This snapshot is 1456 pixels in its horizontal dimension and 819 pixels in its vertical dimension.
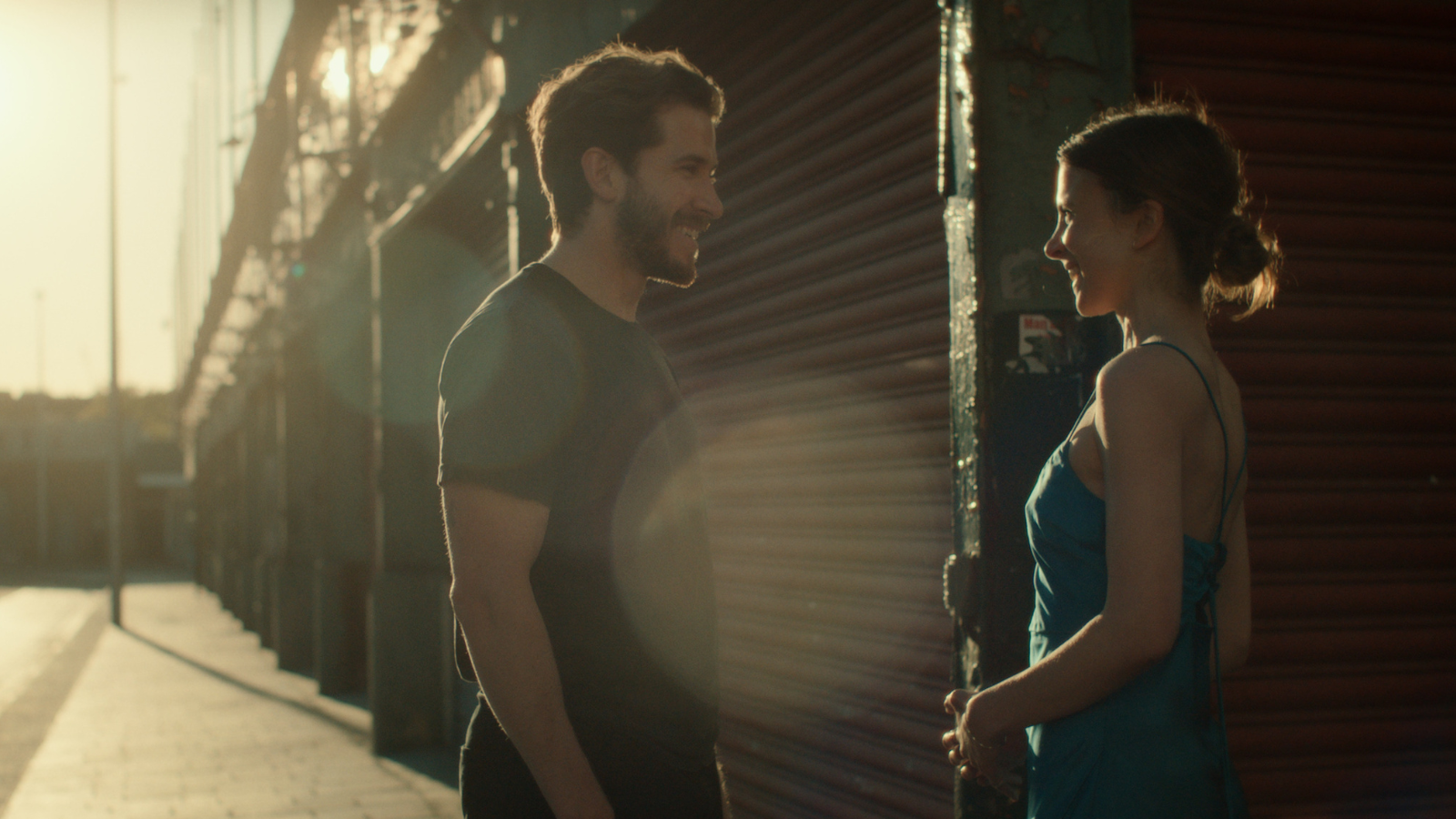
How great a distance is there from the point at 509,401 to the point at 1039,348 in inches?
69.2

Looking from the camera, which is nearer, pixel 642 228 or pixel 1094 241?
pixel 1094 241

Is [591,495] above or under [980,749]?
above

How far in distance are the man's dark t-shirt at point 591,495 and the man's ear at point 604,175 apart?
198 millimetres

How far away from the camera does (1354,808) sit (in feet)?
10.8

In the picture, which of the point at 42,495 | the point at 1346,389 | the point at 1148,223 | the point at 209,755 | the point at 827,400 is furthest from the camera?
the point at 42,495

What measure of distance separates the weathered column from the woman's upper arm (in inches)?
53.4

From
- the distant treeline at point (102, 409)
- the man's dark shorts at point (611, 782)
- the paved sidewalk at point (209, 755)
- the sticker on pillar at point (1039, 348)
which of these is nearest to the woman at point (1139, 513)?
the man's dark shorts at point (611, 782)

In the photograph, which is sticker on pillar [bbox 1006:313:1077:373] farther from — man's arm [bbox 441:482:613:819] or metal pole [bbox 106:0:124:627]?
metal pole [bbox 106:0:124:627]

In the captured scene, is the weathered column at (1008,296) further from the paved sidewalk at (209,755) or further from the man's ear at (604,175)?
the paved sidewalk at (209,755)

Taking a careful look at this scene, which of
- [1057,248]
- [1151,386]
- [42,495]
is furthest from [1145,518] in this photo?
[42,495]

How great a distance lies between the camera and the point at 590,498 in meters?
1.88

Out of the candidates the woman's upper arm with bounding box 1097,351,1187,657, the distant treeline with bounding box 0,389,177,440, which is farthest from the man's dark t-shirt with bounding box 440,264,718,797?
the distant treeline with bounding box 0,389,177,440

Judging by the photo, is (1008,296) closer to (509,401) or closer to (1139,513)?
(1139,513)

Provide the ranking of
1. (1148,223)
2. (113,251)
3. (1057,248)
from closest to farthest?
(1148,223)
(1057,248)
(113,251)
